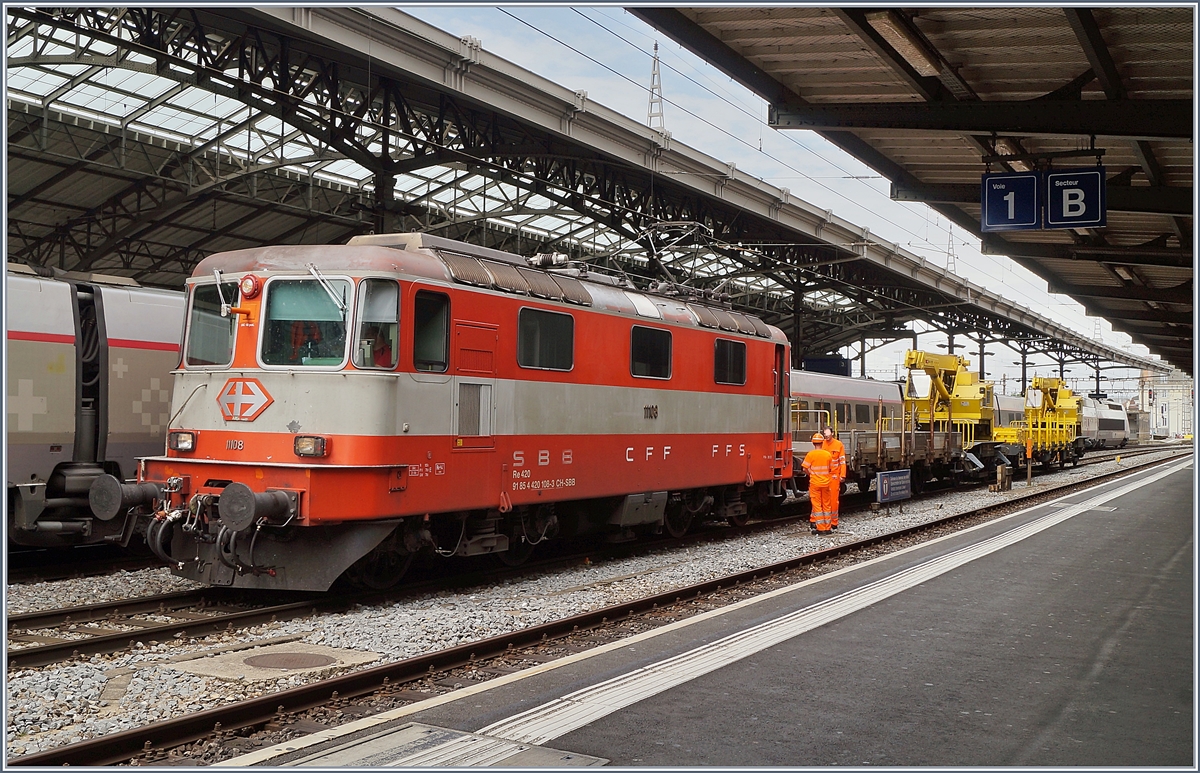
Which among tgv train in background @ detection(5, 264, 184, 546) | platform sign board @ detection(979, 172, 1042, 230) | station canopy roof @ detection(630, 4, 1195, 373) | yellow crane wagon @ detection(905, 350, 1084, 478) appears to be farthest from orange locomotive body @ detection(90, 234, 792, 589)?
yellow crane wagon @ detection(905, 350, 1084, 478)

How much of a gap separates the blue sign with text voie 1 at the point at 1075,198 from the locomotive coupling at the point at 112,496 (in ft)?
37.6

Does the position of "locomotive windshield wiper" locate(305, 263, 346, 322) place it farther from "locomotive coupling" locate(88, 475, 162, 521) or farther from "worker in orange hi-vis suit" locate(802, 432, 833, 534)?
"worker in orange hi-vis suit" locate(802, 432, 833, 534)

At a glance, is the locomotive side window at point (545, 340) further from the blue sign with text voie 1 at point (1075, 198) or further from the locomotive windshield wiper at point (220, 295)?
the blue sign with text voie 1 at point (1075, 198)

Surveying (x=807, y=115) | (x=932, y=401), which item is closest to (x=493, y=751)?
(x=807, y=115)

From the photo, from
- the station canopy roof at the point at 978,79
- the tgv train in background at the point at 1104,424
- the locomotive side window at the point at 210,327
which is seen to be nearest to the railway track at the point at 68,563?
the locomotive side window at the point at 210,327

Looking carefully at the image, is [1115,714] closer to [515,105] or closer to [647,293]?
[647,293]

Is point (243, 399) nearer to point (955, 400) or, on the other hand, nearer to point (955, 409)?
point (955, 400)

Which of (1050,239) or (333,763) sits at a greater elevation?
(1050,239)

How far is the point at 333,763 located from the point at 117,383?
860 centimetres

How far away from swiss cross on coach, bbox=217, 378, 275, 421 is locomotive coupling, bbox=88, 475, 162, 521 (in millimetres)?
1042

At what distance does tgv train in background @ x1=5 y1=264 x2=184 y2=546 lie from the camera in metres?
11.2

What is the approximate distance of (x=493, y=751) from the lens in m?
5.55

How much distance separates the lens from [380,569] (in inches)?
408

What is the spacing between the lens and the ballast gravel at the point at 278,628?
616 centimetres
